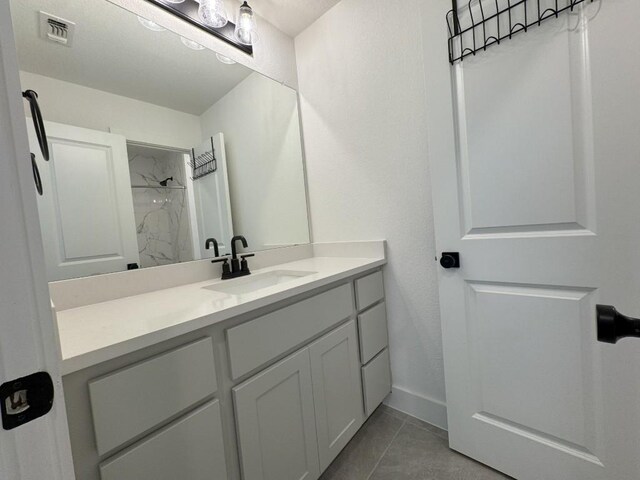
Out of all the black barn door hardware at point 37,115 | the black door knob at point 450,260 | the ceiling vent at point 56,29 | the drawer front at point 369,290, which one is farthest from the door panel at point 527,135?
the ceiling vent at point 56,29

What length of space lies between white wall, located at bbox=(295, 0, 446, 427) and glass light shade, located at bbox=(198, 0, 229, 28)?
58 centimetres

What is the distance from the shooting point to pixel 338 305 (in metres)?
1.21

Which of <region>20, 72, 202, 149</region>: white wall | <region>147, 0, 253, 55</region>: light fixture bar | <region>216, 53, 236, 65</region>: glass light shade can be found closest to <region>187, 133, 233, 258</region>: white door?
<region>20, 72, 202, 149</region>: white wall

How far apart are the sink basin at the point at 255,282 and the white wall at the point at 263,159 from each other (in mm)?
231

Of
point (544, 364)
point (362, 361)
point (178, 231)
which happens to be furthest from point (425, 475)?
point (178, 231)

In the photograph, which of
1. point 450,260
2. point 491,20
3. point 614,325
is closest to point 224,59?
point 491,20

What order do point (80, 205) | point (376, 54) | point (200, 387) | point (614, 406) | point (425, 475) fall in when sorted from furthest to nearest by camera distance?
1. point (376, 54)
2. point (425, 475)
3. point (80, 205)
4. point (614, 406)
5. point (200, 387)

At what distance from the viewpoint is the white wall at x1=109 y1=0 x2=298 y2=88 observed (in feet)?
3.98

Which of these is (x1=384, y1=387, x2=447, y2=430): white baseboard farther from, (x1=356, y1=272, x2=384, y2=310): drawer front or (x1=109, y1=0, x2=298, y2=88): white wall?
(x1=109, y1=0, x2=298, y2=88): white wall

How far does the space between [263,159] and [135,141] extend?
0.69 meters

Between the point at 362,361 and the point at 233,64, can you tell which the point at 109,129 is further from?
the point at 362,361

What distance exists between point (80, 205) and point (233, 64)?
1050 millimetres

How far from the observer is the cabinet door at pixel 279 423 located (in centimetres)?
84

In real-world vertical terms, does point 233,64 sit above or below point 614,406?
above
